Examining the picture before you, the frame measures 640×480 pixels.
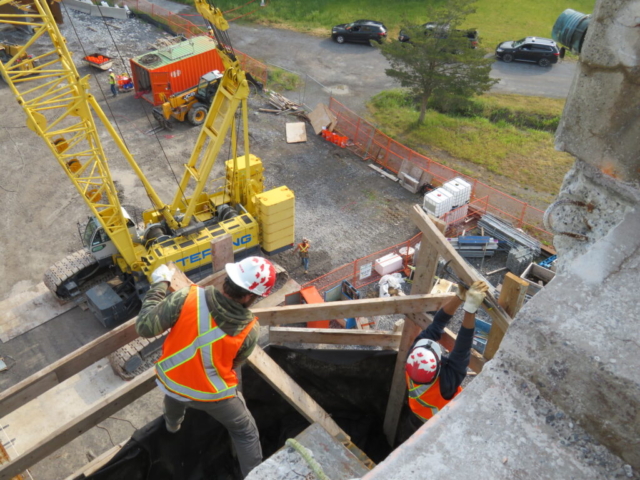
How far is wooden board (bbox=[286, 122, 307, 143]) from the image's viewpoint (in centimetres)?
2188

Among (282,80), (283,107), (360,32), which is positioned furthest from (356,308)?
(360,32)

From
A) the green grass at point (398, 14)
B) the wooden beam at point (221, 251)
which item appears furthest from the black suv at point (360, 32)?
the wooden beam at point (221, 251)

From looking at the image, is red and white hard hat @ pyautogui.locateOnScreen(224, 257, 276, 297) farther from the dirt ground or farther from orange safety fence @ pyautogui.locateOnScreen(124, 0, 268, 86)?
orange safety fence @ pyautogui.locateOnScreen(124, 0, 268, 86)

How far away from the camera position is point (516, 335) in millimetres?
2930

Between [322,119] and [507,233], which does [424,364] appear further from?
[322,119]

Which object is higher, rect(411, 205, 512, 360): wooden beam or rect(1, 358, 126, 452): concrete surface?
rect(411, 205, 512, 360): wooden beam

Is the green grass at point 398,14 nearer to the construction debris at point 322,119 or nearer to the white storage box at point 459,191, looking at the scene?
the construction debris at point 322,119

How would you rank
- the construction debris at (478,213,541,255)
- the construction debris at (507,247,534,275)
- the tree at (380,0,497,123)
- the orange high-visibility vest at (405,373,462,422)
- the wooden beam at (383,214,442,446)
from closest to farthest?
the orange high-visibility vest at (405,373,462,422)
the wooden beam at (383,214,442,446)
the construction debris at (507,247,534,275)
the construction debris at (478,213,541,255)
the tree at (380,0,497,123)

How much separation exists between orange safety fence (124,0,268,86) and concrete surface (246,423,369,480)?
23.6 metres

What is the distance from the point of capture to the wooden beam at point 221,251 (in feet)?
18.6

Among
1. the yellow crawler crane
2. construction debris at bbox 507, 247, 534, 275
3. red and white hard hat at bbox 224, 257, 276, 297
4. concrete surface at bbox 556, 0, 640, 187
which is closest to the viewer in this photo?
concrete surface at bbox 556, 0, 640, 187

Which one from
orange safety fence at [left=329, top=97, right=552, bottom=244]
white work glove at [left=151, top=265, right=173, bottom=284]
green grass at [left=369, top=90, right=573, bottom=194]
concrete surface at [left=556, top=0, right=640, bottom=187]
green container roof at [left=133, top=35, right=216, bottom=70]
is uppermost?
concrete surface at [left=556, top=0, right=640, bottom=187]

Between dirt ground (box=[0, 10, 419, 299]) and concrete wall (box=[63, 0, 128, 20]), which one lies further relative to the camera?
concrete wall (box=[63, 0, 128, 20])

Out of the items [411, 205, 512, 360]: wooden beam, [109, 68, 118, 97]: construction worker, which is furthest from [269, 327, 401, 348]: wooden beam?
[109, 68, 118, 97]: construction worker
